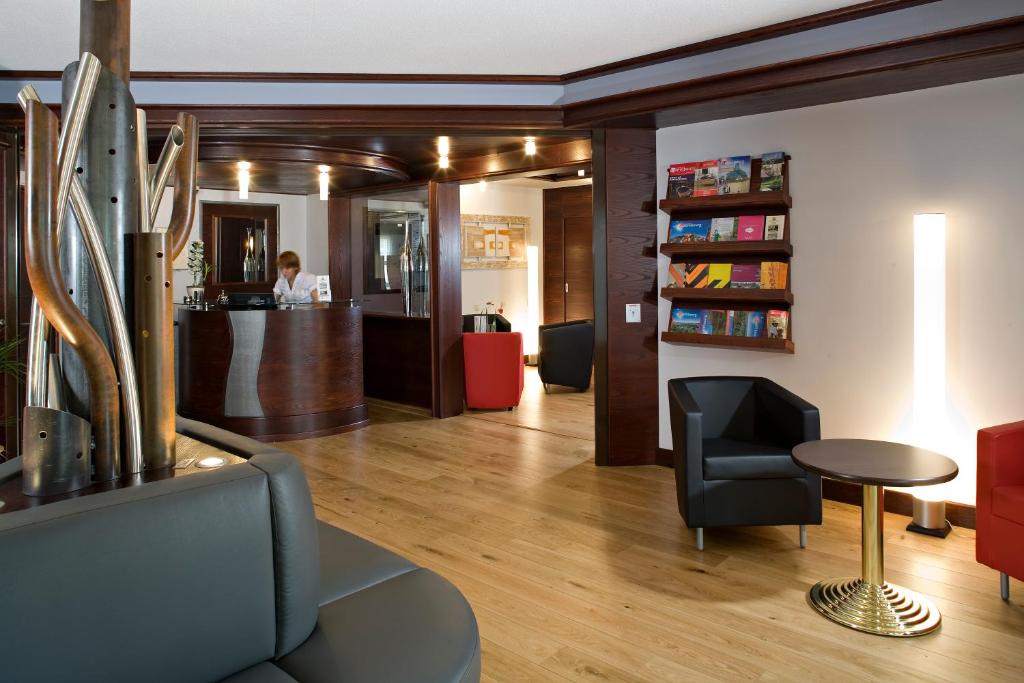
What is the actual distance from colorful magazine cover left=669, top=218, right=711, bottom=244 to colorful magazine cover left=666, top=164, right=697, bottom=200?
6.9 inches

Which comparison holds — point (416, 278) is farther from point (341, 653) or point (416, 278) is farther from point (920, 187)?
point (341, 653)

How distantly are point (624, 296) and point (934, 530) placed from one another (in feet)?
7.64

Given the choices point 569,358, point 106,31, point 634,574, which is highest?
point 106,31

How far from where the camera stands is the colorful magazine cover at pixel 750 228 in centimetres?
453

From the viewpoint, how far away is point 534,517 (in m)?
4.10

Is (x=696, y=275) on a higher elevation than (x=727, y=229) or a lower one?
lower

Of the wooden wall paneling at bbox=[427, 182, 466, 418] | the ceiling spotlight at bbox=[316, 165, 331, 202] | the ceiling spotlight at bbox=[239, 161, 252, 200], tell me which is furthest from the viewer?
the wooden wall paneling at bbox=[427, 182, 466, 418]

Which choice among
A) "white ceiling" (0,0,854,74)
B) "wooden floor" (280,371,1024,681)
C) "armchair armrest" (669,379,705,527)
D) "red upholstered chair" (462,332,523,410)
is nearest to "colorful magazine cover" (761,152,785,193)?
"white ceiling" (0,0,854,74)

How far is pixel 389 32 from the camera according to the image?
3891mm

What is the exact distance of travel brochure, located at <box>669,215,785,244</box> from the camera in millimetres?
4492

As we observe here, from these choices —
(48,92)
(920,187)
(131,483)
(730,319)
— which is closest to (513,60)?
(730,319)

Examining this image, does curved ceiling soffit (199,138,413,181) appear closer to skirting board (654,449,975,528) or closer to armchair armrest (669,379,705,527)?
armchair armrest (669,379,705,527)

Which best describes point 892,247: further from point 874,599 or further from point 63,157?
point 63,157

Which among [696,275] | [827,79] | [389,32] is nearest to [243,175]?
[389,32]
